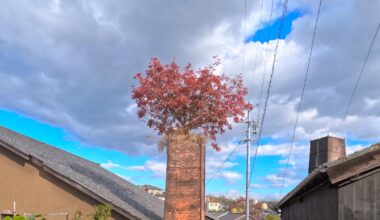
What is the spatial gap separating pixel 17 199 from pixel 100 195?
9.97 ft

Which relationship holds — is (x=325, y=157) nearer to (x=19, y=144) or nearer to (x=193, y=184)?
→ (x=193, y=184)

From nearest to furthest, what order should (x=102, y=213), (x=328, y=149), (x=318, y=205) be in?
(x=318, y=205), (x=102, y=213), (x=328, y=149)

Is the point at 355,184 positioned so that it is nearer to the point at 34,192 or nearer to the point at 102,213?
the point at 102,213

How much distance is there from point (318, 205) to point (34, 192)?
29.9 ft

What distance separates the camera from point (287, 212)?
23656mm

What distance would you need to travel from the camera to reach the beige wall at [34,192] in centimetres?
1730

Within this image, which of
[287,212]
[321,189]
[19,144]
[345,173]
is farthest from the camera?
[287,212]

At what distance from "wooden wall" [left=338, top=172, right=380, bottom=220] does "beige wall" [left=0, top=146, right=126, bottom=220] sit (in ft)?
25.1

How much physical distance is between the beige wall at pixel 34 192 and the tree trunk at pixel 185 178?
113 inches

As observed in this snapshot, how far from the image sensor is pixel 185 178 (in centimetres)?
1535

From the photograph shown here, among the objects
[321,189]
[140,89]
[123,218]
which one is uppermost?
[140,89]

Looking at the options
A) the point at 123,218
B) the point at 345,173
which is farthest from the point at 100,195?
the point at 345,173

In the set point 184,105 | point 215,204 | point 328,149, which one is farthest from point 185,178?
point 215,204

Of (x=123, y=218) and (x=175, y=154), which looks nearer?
(x=175, y=154)
